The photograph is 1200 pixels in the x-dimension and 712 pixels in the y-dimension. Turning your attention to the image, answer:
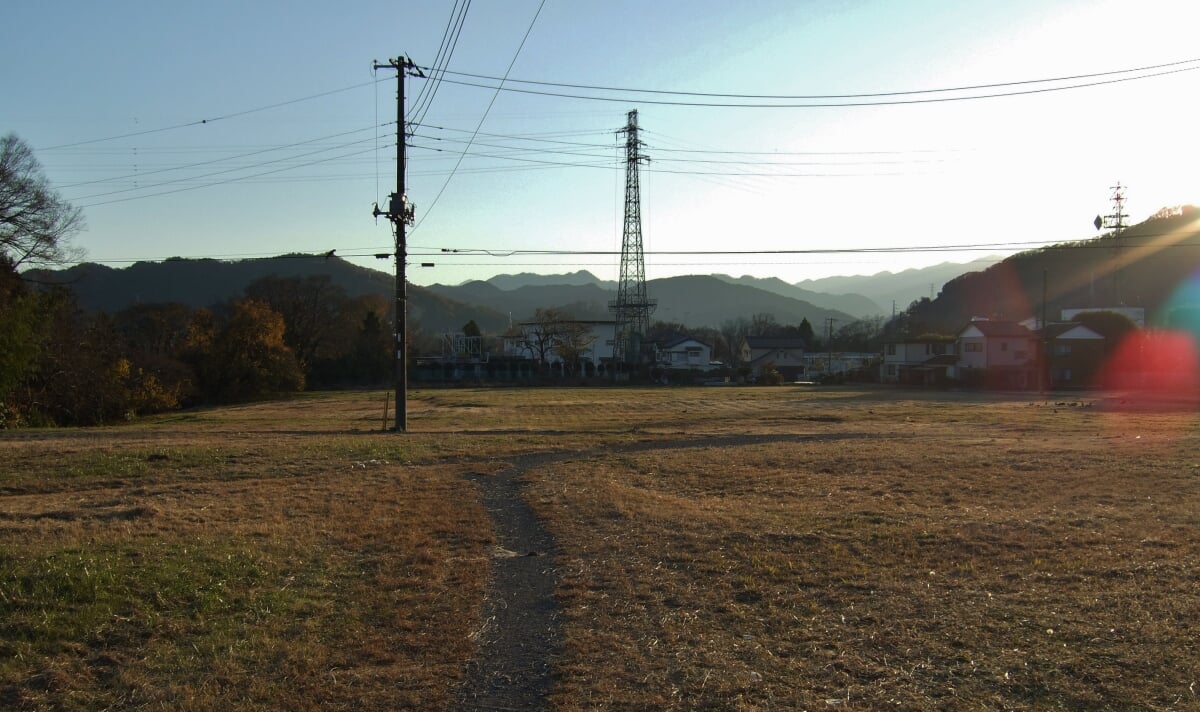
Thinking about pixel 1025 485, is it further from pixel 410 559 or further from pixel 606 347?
pixel 606 347

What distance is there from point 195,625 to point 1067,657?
23.4ft

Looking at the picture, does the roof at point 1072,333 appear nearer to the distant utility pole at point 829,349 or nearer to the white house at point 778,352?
the distant utility pole at point 829,349

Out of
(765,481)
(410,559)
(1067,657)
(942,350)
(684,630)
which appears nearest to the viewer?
(1067,657)

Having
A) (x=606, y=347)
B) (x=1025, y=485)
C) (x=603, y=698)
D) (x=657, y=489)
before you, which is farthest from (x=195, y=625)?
(x=606, y=347)

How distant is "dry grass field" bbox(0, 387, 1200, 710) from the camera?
17.9 feet

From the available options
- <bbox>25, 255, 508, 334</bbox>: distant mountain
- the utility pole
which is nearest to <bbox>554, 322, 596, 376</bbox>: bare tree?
<bbox>25, 255, 508, 334</bbox>: distant mountain

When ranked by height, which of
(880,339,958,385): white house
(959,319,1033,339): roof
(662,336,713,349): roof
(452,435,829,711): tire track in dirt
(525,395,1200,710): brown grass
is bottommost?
(452,435,829,711): tire track in dirt

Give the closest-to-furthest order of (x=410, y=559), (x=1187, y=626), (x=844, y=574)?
(x=1187, y=626) < (x=844, y=574) < (x=410, y=559)

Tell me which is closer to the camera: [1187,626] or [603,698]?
[603,698]

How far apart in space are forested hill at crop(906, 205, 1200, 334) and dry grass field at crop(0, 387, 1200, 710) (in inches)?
3994

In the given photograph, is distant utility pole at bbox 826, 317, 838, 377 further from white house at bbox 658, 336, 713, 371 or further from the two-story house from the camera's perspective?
the two-story house

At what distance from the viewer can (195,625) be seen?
671 centimetres

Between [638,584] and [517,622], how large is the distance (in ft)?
5.14

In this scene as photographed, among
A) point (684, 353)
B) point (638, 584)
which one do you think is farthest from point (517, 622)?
point (684, 353)
